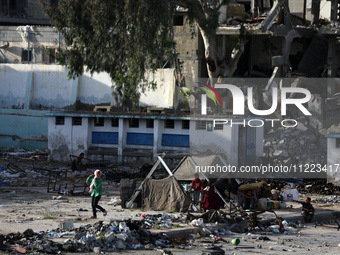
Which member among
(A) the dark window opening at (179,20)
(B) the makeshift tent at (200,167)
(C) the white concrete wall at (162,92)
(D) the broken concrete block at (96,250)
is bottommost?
(D) the broken concrete block at (96,250)

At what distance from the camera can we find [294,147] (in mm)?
26469

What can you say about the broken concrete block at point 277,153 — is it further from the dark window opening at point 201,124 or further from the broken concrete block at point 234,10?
the broken concrete block at point 234,10

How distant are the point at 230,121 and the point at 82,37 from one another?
7446 millimetres

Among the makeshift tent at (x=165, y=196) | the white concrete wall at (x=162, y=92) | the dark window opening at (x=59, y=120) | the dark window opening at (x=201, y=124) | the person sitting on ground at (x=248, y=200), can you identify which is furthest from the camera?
the white concrete wall at (x=162, y=92)

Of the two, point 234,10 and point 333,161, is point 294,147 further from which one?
point 234,10

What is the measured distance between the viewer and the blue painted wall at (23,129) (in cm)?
3219

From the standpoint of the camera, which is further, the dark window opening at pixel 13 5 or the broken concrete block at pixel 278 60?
the dark window opening at pixel 13 5

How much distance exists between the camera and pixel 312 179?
2345cm

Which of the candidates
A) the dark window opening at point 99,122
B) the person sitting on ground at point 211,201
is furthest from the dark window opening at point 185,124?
the person sitting on ground at point 211,201

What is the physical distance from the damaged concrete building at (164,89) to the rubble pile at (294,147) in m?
0.89

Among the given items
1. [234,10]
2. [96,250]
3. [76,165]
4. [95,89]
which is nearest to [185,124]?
[76,165]

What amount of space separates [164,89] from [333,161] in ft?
37.8

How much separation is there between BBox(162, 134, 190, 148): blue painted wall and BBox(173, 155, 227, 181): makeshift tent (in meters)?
6.14

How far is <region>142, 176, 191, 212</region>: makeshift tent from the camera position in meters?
16.4
